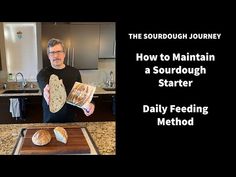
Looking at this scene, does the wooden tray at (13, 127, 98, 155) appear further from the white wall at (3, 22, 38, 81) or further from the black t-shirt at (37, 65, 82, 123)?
the white wall at (3, 22, 38, 81)

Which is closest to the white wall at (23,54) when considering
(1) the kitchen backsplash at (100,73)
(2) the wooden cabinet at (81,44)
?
(2) the wooden cabinet at (81,44)

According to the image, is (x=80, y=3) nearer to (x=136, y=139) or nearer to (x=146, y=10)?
(x=146, y=10)

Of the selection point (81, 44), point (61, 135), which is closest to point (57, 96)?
point (61, 135)

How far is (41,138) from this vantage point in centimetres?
97

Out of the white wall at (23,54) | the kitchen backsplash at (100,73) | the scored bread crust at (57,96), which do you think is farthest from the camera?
the kitchen backsplash at (100,73)

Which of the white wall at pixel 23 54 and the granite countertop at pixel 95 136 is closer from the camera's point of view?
the granite countertop at pixel 95 136

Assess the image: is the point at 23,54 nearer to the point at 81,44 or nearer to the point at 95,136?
the point at 81,44

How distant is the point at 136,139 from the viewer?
0.87 m

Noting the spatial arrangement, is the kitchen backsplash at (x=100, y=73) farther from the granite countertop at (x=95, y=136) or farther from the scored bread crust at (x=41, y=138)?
the scored bread crust at (x=41, y=138)

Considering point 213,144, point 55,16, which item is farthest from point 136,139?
point 55,16

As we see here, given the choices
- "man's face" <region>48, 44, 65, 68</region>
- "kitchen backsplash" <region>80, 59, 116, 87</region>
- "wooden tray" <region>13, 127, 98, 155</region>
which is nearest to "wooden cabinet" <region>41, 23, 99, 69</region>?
"kitchen backsplash" <region>80, 59, 116, 87</region>

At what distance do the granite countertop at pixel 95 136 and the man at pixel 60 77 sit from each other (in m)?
0.04

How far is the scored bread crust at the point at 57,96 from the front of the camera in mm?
1091

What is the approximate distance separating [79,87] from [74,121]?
21cm
